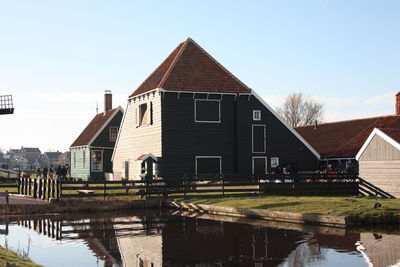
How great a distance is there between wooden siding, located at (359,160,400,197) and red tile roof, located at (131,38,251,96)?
10.5 meters

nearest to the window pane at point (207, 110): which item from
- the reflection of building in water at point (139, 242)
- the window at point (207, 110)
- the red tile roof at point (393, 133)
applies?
the window at point (207, 110)

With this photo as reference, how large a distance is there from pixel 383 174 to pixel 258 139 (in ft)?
34.9

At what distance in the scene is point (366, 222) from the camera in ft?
68.1

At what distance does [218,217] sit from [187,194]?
7.85 m

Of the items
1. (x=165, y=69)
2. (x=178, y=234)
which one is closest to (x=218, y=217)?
(x=178, y=234)

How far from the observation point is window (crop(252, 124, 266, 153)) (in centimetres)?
3881

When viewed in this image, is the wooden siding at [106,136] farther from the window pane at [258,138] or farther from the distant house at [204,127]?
the window pane at [258,138]

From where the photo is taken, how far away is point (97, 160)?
54.1 meters

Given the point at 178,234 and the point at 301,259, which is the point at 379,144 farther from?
the point at 301,259

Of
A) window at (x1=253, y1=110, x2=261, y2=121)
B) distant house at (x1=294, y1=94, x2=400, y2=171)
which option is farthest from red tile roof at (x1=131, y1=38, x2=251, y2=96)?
distant house at (x1=294, y1=94, x2=400, y2=171)

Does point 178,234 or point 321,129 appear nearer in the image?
point 178,234

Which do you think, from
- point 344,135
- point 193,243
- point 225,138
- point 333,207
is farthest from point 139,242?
point 344,135

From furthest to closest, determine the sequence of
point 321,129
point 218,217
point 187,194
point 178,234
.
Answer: point 321,129
point 187,194
point 218,217
point 178,234

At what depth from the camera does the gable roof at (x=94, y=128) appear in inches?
2140
